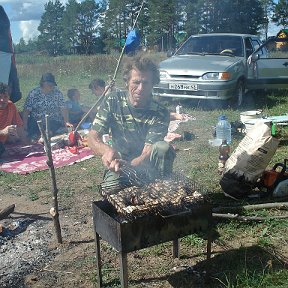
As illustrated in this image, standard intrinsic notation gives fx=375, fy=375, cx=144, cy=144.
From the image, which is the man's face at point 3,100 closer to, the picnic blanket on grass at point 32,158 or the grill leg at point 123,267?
the picnic blanket on grass at point 32,158

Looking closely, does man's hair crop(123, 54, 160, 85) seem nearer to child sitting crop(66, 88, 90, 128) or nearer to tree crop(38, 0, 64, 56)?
child sitting crop(66, 88, 90, 128)

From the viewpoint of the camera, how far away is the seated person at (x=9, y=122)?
21.7ft

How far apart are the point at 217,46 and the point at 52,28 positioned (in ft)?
120

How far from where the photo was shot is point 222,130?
6.48 meters

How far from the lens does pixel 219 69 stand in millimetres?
8703

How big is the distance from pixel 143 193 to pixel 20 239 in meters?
1.57

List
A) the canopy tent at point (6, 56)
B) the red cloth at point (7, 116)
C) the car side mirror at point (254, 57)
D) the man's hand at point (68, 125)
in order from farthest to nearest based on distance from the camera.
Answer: the car side mirror at point (254, 57) < the canopy tent at point (6, 56) < the man's hand at point (68, 125) < the red cloth at point (7, 116)

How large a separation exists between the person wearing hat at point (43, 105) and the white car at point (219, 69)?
258 centimetres

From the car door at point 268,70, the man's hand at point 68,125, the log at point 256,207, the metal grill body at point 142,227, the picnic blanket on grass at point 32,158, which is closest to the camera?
the metal grill body at point 142,227

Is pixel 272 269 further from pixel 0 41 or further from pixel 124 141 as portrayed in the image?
pixel 0 41

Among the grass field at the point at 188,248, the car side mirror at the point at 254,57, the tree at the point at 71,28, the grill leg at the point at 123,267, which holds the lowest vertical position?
the grass field at the point at 188,248

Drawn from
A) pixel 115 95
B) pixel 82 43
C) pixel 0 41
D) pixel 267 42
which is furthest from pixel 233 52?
pixel 82 43

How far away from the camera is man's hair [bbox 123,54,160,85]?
3.35m

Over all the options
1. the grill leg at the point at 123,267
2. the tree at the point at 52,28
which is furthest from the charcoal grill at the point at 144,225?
the tree at the point at 52,28
